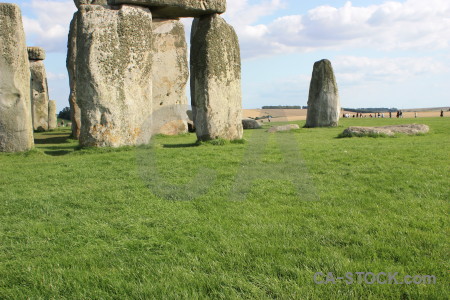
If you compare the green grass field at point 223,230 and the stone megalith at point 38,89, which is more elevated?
the stone megalith at point 38,89

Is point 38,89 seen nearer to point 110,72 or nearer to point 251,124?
point 251,124

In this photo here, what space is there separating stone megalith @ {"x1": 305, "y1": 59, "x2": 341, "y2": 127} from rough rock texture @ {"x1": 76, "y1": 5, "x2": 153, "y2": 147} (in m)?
11.3

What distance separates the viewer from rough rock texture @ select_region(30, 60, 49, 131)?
22547 millimetres

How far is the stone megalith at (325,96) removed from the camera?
19609mm

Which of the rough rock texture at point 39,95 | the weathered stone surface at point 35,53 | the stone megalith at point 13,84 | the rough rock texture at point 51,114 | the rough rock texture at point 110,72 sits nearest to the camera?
the rough rock texture at point 110,72

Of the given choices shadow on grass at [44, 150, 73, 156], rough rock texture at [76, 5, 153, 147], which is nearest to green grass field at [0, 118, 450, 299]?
rough rock texture at [76, 5, 153, 147]

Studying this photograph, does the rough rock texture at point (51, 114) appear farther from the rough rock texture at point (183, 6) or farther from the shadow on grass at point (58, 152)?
the rough rock texture at point (183, 6)

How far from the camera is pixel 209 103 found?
10812mm

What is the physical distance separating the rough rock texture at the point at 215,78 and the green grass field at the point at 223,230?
376 cm

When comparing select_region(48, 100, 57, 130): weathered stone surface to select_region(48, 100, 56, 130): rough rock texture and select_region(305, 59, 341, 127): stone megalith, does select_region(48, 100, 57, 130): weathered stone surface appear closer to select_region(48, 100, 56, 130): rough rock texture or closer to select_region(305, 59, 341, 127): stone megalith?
select_region(48, 100, 56, 130): rough rock texture

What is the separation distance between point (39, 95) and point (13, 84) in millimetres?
13903

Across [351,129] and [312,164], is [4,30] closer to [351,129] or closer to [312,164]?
[312,164]

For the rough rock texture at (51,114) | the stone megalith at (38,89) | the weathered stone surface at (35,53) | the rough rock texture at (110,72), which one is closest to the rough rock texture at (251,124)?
the rough rock texture at (110,72)

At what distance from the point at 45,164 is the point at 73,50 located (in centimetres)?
782
